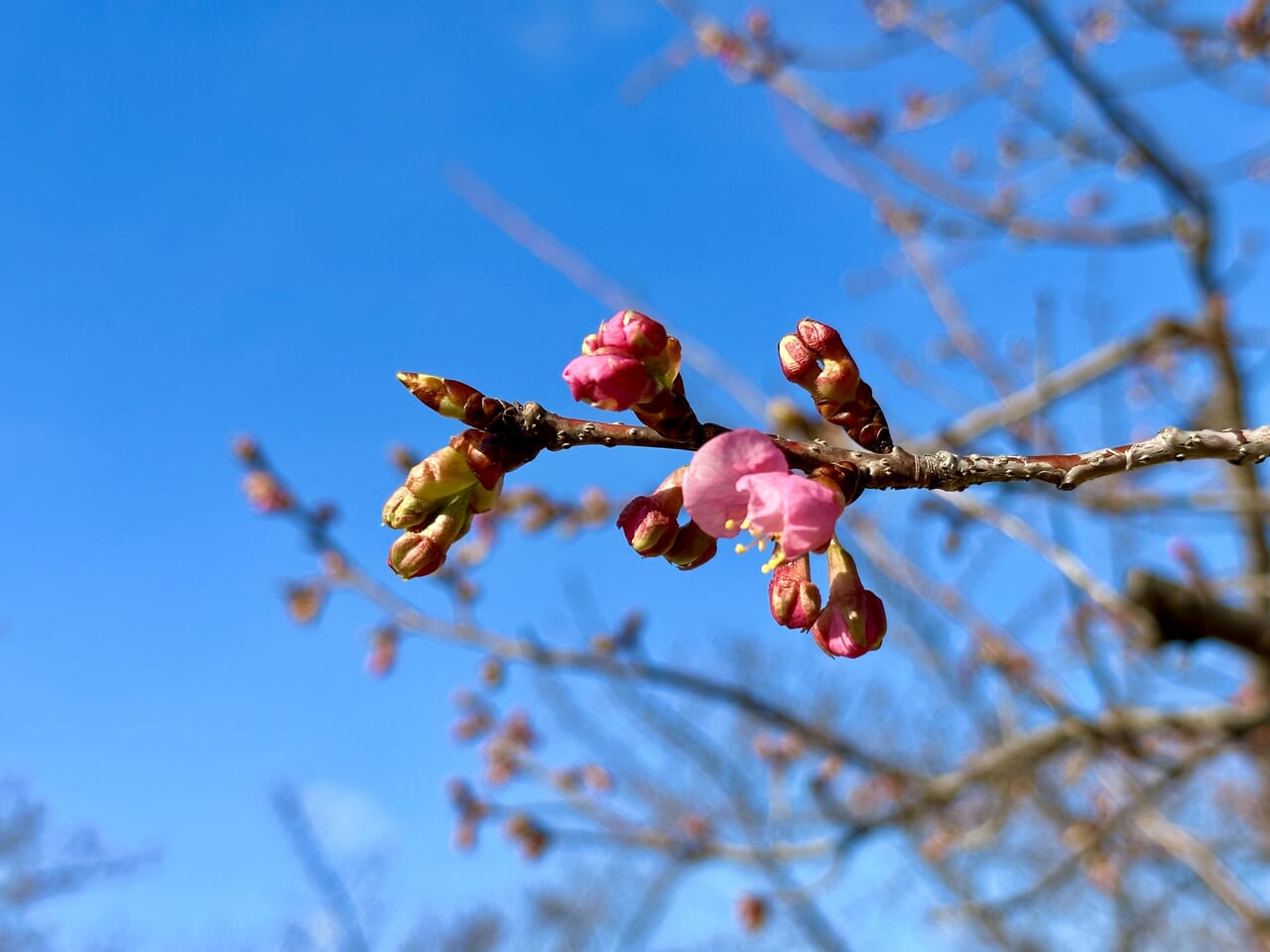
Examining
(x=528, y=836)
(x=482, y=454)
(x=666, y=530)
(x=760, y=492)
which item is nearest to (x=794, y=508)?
(x=760, y=492)

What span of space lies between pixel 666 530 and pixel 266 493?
112 inches

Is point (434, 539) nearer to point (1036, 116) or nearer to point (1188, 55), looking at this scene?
point (1036, 116)

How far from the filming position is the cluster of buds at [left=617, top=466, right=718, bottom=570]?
105cm

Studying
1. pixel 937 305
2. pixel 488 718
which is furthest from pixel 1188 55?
pixel 488 718

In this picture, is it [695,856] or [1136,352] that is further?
[695,856]

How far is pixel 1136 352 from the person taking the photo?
3.45 meters

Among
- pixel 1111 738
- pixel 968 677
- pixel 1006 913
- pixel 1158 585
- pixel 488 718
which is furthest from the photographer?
pixel 488 718

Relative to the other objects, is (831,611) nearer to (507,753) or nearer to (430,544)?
(430,544)

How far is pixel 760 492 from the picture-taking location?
959 mm

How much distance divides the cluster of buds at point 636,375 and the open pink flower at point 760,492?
9cm

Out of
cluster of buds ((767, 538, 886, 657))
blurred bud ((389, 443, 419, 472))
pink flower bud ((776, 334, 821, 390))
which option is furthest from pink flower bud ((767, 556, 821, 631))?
blurred bud ((389, 443, 419, 472))

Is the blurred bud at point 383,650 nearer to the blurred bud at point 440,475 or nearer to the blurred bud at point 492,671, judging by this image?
the blurred bud at point 492,671

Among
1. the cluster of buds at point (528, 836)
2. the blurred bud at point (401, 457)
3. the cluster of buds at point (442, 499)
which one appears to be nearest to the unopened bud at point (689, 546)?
the cluster of buds at point (442, 499)

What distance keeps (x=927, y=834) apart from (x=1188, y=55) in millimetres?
3828
